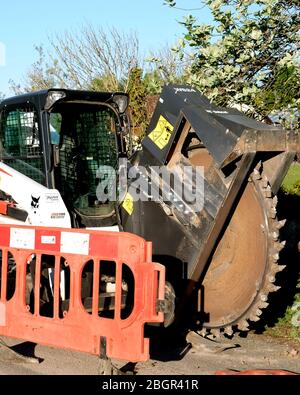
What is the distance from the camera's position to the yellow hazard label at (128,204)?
6.39 meters

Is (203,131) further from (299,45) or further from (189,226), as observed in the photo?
(299,45)

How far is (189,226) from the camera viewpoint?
592cm

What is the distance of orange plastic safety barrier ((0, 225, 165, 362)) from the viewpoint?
16.6 feet

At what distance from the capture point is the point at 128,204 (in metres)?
6.44

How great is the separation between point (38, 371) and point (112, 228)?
1.59m

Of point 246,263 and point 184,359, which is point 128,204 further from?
point 184,359

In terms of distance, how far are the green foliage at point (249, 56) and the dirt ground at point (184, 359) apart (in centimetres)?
251

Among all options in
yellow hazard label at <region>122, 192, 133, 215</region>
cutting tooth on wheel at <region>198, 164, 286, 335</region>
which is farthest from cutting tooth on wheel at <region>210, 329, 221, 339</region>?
yellow hazard label at <region>122, 192, 133, 215</region>

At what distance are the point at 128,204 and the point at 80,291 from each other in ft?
4.01

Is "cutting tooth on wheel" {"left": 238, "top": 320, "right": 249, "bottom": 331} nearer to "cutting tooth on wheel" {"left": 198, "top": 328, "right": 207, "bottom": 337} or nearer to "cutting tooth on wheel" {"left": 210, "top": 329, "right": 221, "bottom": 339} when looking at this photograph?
"cutting tooth on wheel" {"left": 210, "top": 329, "right": 221, "bottom": 339}

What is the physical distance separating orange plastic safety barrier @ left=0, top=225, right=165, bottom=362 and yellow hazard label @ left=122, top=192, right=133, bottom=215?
883mm

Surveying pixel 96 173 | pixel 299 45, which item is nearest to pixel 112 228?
pixel 96 173

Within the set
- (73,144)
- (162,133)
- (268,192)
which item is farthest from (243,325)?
(73,144)

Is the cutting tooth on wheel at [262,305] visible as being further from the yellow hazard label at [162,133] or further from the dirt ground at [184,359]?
the yellow hazard label at [162,133]
